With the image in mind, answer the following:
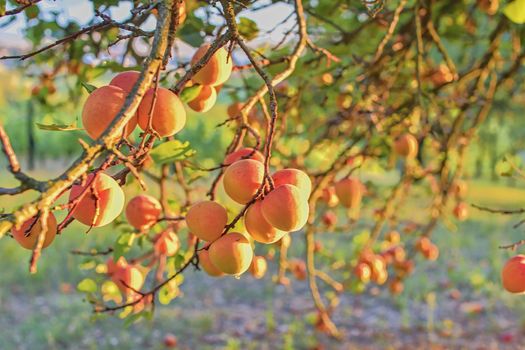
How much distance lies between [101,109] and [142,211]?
48 cm

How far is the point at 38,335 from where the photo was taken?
3.96 metres

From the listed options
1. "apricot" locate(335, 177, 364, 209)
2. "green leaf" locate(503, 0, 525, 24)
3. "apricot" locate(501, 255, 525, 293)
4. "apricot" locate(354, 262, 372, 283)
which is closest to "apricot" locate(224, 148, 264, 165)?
"green leaf" locate(503, 0, 525, 24)

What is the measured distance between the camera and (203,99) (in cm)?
90

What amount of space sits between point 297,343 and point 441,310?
4.57ft

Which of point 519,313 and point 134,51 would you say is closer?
point 134,51

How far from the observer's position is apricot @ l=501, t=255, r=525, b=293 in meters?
1.02

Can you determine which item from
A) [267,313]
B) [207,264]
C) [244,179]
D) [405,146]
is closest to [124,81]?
[244,179]

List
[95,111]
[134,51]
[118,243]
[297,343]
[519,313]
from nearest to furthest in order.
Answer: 1. [95,111]
2. [118,243]
3. [134,51]
4. [297,343]
5. [519,313]

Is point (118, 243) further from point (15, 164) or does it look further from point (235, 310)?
point (235, 310)

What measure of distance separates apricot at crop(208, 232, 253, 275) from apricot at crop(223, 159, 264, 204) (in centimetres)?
6

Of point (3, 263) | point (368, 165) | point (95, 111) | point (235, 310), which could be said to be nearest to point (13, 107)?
point (3, 263)

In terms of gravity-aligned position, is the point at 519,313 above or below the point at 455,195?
below

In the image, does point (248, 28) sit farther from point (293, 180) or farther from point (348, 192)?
point (293, 180)

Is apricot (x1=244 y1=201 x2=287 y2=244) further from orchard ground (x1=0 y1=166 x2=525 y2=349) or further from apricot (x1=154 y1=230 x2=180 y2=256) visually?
orchard ground (x1=0 y1=166 x2=525 y2=349)
